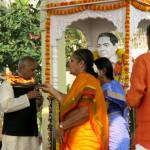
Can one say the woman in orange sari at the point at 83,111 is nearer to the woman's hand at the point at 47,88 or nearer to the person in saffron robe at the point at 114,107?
the woman's hand at the point at 47,88

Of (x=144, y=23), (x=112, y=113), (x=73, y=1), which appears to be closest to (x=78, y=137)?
(x=112, y=113)

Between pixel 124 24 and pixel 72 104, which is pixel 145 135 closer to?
pixel 72 104

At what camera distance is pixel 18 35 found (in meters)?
11.8

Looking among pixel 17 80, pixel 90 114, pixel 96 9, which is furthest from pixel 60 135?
pixel 96 9

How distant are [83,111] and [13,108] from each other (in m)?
1.15

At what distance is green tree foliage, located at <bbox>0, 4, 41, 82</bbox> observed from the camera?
11.6m

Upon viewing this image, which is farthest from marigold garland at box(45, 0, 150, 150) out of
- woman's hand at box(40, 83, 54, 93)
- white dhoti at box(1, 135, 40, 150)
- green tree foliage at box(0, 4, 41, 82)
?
green tree foliage at box(0, 4, 41, 82)

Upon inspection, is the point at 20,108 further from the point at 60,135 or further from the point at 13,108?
the point at 60,135

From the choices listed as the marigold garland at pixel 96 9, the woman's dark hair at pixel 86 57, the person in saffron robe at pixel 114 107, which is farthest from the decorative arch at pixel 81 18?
the woman's dark hair at pixel 86 57

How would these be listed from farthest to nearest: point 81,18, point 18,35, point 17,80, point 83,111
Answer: point 18,35
point 81,18
point 17,80
point 83,111

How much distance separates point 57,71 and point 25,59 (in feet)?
8.64

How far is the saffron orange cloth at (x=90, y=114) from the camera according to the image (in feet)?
15.8

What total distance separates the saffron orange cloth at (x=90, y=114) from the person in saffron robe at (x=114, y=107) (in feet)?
1.55

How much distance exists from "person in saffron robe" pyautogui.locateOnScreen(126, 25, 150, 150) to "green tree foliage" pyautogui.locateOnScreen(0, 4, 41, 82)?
24.9 ft
